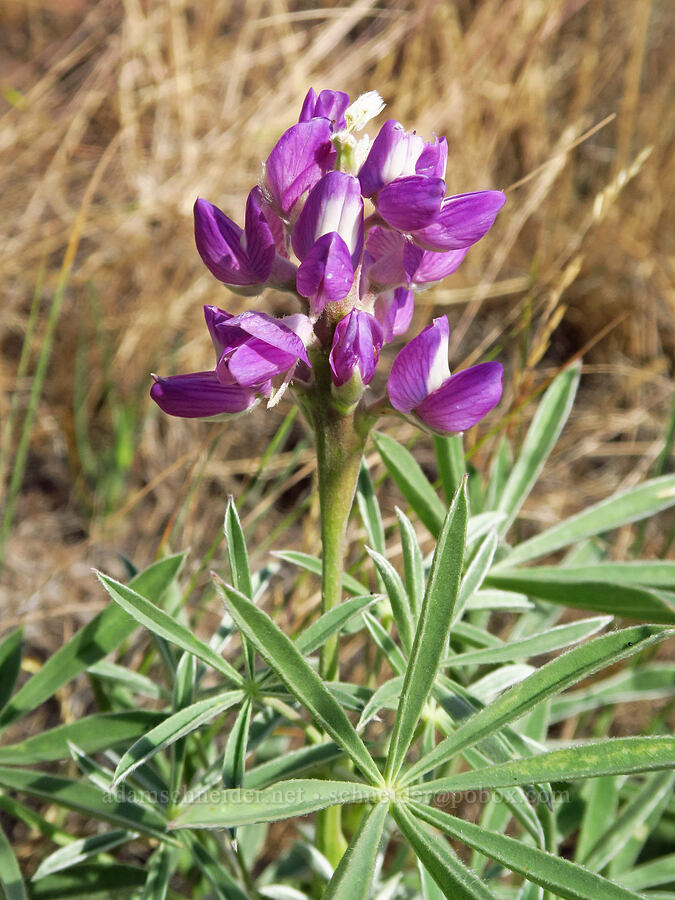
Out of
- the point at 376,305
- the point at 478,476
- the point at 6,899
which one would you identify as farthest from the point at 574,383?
the point at 6,899

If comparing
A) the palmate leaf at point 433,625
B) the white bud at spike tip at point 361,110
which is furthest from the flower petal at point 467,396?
the white bud at spike tip at point 361,110

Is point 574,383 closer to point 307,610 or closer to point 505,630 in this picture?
point 307,610

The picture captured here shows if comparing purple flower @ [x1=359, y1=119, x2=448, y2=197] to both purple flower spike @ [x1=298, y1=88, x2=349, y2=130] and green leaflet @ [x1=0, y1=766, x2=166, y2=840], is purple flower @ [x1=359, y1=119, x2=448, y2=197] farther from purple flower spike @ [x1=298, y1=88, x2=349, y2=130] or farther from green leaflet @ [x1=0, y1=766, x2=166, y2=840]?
green leaflet @ [x1=0, y1=766, x2=166, y2=840]

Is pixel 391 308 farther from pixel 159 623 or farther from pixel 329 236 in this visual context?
pixel 159 623

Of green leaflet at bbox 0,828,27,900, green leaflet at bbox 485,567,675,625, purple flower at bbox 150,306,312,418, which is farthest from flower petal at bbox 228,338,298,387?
green leaflet at bbox 0,828,27,900

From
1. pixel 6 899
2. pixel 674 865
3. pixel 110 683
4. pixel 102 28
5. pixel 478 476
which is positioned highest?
pixel 102 28

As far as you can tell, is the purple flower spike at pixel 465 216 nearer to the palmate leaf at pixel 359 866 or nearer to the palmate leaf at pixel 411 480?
the palmate leaf at pixel 411 480

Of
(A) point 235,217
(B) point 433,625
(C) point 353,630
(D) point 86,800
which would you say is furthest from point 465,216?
(A) point 235,217
